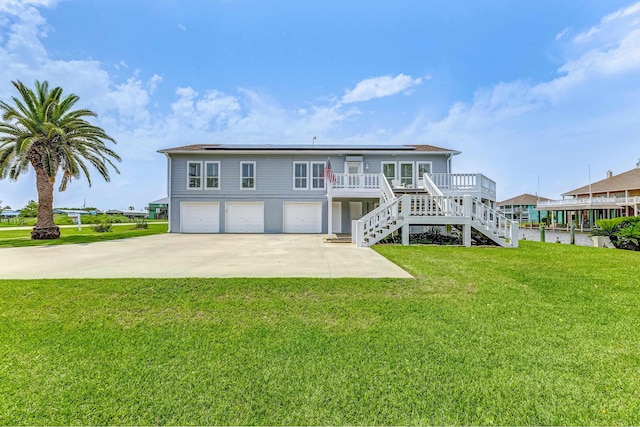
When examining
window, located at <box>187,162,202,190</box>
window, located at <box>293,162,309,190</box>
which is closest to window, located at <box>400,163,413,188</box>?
window, located at <box>293,162,309,190</box>

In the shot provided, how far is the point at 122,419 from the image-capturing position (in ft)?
6.87

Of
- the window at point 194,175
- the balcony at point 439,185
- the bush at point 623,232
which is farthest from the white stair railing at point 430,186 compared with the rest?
the window at point 194,175

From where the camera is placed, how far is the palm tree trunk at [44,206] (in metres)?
14.6

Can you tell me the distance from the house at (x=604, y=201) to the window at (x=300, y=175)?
26146 mm

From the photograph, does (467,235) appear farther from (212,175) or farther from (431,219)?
(212,175)

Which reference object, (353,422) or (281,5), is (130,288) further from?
(281,5)

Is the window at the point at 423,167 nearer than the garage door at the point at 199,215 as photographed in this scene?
Yes

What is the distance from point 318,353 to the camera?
286cm

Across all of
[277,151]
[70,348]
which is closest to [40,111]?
[277,151]

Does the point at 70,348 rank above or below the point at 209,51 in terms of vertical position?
below

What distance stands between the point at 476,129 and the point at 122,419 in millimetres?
21172

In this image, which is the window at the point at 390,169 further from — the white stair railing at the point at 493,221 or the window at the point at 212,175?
the window at the point at 212,175

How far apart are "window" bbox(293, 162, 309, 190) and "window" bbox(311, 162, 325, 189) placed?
366mm

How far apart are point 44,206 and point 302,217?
13.4 metres
